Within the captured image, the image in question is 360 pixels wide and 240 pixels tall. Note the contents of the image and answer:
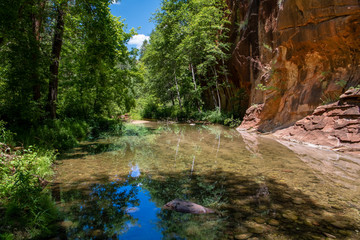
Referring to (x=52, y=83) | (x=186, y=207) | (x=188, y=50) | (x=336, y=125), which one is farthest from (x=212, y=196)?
(x=188, y=50)

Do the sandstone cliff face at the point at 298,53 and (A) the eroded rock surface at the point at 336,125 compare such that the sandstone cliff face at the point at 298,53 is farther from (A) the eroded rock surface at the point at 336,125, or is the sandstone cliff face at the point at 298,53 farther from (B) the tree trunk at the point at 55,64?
(B) the tree trunk at the point at 55,64

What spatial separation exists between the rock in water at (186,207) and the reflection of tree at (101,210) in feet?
2.24

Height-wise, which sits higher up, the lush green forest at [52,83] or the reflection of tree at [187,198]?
the lush green forest at [52,83]

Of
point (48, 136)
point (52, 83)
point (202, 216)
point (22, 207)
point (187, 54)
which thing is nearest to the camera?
point (22, 207)

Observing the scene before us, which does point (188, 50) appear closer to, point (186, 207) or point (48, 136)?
Result: point (48, 136)

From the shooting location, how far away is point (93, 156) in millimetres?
7891

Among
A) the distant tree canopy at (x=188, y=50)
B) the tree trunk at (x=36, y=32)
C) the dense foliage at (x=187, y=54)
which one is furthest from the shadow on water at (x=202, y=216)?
the distant tree canopy at (x=188, y=50)

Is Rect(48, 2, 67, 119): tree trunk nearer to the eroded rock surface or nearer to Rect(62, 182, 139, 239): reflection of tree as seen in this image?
Rect(62, 182, 139, 239): reflection of tree

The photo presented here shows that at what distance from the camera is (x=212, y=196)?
177 inches

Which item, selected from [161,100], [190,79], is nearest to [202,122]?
[190,79]

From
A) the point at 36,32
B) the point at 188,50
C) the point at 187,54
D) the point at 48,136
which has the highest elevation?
the point at 188,50

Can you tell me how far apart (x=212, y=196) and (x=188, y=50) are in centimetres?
2205

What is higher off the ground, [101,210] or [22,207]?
[22,207]

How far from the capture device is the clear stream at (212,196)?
3.22 meters
